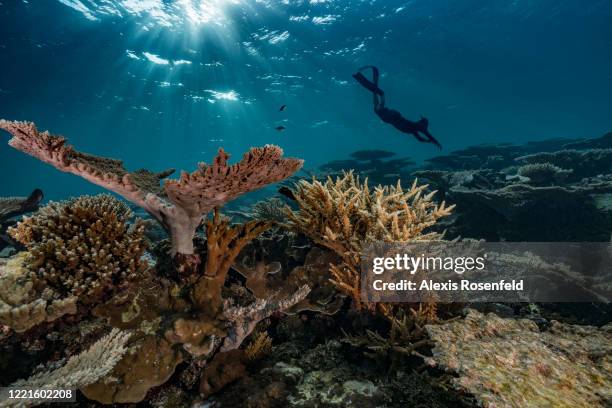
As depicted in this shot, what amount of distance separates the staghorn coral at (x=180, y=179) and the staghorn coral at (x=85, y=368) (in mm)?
1020

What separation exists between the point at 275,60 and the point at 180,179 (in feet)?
103

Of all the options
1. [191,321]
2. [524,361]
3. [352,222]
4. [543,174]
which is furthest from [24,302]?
[543,174]

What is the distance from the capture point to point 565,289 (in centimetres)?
488

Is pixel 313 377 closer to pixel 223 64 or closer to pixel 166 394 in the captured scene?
pixel 166 394

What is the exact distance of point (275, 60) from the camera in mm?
30141

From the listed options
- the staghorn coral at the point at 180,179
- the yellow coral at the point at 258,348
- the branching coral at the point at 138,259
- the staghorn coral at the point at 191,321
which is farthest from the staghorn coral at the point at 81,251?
the yellow coral at the point at 258,348

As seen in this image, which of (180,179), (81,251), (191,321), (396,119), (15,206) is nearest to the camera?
(180,179)

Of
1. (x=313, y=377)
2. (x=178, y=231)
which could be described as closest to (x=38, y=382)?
(x=178, y=231)

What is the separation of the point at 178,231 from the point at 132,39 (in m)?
28.8

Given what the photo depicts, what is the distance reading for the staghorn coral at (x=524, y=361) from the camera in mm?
1966

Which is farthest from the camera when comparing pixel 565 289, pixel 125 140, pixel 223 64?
pixel 125 140

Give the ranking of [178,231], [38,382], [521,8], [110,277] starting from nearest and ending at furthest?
[38,382] → [110,277] → [178,231] → [521,8]

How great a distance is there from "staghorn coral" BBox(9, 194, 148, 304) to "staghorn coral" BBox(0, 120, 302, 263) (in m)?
0.42

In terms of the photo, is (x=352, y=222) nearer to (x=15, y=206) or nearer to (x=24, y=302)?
(x=24, y=302)
